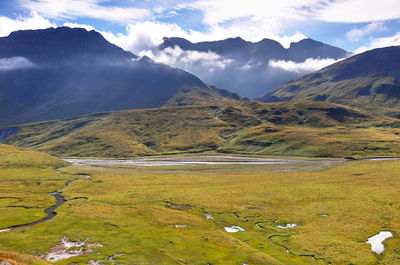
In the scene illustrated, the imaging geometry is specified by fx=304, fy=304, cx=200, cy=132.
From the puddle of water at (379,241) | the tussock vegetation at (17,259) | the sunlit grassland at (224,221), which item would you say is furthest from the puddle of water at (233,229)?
the tussock vegetation at (17,259)

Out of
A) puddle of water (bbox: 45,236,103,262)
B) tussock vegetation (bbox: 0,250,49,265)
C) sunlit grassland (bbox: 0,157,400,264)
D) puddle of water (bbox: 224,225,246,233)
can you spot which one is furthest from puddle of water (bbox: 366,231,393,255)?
tussock vegetation (bbox: 0,250,49,265)

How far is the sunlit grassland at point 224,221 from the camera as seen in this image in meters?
54.8

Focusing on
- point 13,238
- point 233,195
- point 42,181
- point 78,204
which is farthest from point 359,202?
point 42,181

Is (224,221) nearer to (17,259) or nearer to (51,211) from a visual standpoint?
(17,259)

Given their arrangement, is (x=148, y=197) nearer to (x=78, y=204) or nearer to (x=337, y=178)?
(x=78, y=204)

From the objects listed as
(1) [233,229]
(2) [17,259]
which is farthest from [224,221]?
(2) [17,259]

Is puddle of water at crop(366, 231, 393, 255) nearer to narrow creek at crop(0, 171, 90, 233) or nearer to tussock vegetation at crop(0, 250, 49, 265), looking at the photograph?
tussock vegetation at crop(0, 250, 49, 265)

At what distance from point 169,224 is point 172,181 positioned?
6834cm

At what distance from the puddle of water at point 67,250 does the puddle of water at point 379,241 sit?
173ft

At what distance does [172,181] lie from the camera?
142 metres

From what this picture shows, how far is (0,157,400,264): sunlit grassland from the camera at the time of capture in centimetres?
5475

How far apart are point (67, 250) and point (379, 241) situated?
201 feet

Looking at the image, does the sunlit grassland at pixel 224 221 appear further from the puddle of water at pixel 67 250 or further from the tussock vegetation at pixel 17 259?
the tussock vegetation at pixel 17 259

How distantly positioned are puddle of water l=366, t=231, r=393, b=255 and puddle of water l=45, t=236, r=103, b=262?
52616 millimetres
